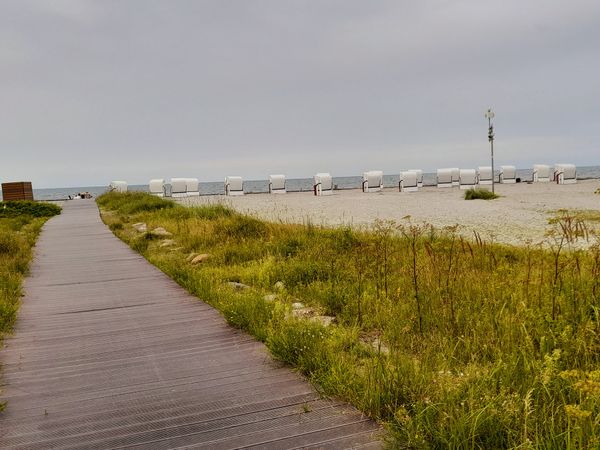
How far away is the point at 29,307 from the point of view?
18.8ft

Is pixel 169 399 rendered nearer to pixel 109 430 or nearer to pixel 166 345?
pixel 109 430

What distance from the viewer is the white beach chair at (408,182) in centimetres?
3553

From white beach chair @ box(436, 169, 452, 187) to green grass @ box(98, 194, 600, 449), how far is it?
32.6 metres

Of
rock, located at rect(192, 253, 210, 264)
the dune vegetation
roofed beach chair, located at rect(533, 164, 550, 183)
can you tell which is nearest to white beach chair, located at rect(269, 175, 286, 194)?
roofed beach chair, located at rect(533, 164, 550, 183)

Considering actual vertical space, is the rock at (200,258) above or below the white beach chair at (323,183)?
below

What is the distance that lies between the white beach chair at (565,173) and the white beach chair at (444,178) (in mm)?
8175

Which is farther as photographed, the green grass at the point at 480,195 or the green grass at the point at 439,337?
the green grass at the point at 480,195

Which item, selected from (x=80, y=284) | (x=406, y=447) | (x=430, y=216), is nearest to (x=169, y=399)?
(x=406, y=447)

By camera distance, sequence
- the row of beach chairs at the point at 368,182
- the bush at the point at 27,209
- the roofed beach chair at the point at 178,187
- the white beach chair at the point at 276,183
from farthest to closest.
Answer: the white beach chair at the point at 276,183 → the roofed beach chair at the point at 178,187 → the row of beach chairs at the point at 368,182 → the bush at the point at 27,209

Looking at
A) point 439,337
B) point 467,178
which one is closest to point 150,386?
point 439,337

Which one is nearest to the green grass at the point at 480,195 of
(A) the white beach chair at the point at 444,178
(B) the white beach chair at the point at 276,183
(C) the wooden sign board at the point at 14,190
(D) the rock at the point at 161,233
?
(A) the white beach chair at the point at 444,178

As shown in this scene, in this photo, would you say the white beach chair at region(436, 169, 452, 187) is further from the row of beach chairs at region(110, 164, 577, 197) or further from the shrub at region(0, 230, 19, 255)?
the shrub at region(0, 230, 19, 255)

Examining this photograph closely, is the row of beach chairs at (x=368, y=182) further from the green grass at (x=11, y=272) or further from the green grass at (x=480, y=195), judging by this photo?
the green grass at (x=11, y=272)

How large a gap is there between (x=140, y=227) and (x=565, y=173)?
114 feet
